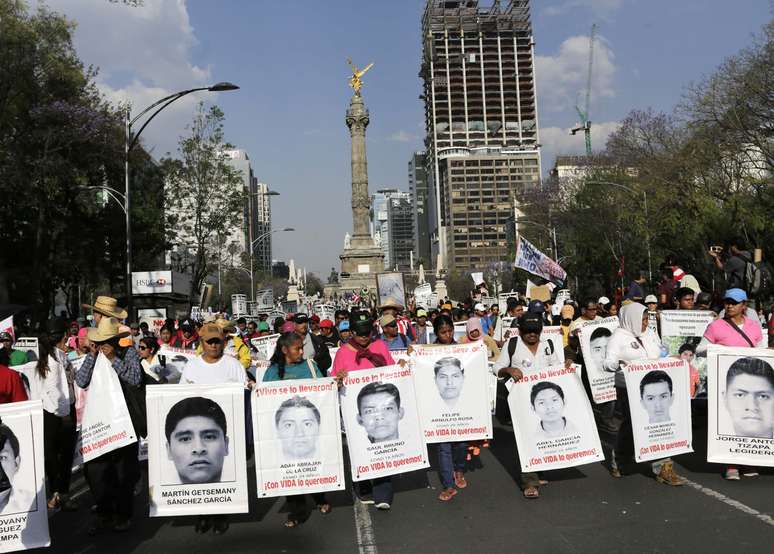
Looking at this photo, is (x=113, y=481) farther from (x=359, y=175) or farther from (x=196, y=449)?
(x=359, y=175)

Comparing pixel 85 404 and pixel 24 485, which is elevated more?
pixel 85 404

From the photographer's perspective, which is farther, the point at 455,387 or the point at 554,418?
the point at 455,387

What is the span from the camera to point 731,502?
21.7 ft

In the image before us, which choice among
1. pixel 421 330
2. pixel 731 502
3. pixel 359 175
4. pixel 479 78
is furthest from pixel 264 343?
pixel 479 78

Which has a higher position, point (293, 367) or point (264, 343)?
point (293, 367)

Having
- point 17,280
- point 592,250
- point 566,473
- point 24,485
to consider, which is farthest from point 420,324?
point 592,250

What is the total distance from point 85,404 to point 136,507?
138cm

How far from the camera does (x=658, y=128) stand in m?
37.5

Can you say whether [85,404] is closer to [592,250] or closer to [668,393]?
[668,393]

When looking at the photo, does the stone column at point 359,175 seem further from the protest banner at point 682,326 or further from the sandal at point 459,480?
the sandal at point 459,480

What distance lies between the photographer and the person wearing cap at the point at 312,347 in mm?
10283

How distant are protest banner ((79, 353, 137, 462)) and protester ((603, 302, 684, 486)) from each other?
4.58 metres

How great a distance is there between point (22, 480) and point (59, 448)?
1991mm

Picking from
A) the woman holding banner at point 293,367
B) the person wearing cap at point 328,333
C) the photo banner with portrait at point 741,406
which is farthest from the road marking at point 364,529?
the person wearing cap at point 328,333
